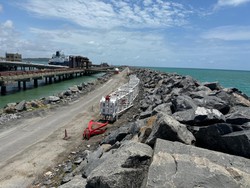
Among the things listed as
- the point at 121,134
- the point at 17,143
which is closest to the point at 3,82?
the point at 17,143

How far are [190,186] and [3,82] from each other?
3762 centimetres

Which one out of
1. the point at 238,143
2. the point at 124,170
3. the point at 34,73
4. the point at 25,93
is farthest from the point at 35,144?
the point at 34,73

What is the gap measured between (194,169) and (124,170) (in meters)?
1.34

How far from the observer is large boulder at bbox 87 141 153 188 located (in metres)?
5.16

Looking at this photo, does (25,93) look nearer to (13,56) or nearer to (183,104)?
(183,104)

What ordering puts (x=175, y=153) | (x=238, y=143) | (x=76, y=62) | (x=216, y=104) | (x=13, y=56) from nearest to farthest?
(x=175, y=153) → (x=238, y=143) → (x=216, y=104) → (x=76, y=62) → (x=13, y=56)

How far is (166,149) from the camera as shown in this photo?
5.76m

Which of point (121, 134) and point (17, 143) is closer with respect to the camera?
point (121, 134)

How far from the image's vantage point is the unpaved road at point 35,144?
9867 mm

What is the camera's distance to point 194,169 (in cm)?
497

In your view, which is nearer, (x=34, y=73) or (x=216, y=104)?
(x=216, y=104)

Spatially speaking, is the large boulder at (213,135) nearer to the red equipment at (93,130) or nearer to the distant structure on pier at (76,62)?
the red equipment at (93,130)

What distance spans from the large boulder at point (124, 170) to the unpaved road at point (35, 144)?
480cm

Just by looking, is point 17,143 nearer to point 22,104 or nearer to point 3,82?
point 22,104
